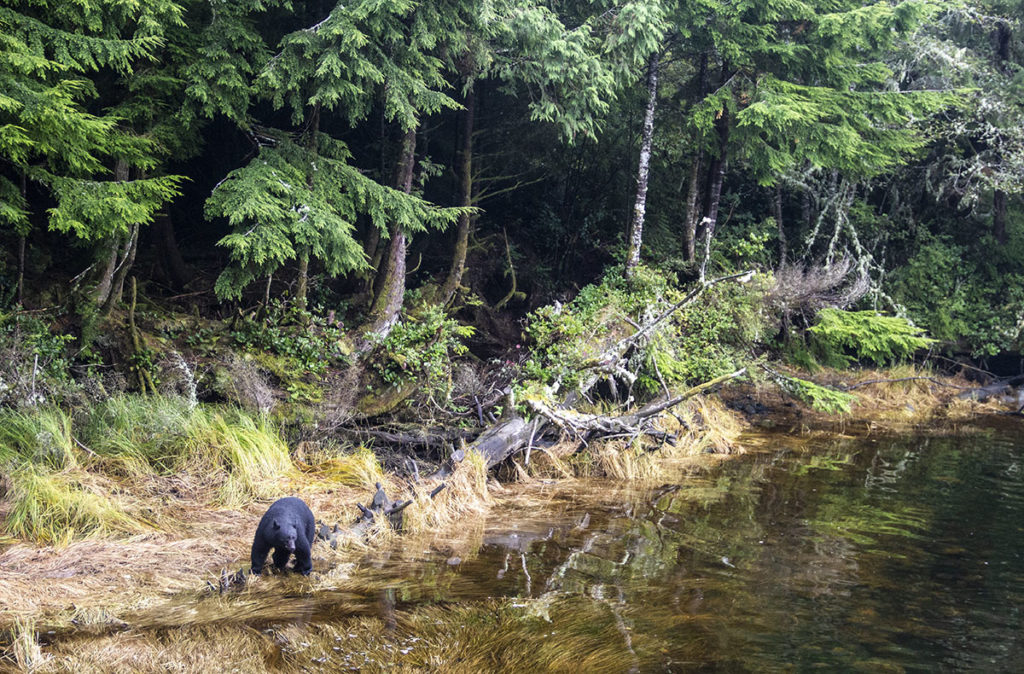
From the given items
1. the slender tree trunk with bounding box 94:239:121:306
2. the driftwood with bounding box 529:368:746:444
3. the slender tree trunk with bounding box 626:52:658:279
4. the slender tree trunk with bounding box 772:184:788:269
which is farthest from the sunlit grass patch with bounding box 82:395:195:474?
the slender tree trunk with bounding box 772:184:788:269

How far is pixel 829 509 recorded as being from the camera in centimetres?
862

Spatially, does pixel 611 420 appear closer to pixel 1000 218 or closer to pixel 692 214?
pixel 692 214

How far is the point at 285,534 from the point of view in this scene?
18.2ft

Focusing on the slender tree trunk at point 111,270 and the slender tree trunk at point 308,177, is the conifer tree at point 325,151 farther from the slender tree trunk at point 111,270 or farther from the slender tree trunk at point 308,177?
the slender tree trunk at point 111,270

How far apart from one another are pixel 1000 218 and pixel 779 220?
568cm

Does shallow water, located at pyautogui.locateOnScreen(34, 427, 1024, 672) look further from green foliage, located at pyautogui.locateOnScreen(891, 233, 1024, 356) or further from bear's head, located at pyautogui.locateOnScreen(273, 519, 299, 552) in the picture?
green foliage, located at pyautogui.locateOnScreen(891, 233, 1024, 356)

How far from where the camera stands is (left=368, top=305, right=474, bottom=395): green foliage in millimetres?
9477

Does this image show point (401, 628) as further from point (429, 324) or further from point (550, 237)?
point (550, 237)

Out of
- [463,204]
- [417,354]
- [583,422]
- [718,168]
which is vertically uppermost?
[718,168]

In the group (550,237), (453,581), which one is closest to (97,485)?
(453,581)

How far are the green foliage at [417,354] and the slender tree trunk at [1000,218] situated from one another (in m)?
14.8

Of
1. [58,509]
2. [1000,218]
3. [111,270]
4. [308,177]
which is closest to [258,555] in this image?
[58,509]

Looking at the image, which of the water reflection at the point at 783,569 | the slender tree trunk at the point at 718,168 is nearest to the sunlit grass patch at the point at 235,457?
the water reflection at the point at 783,569

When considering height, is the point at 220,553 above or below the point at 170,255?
below
